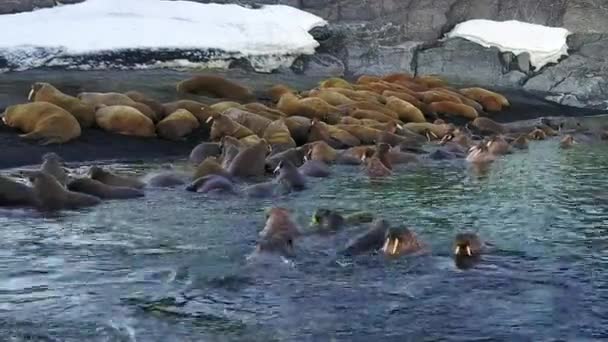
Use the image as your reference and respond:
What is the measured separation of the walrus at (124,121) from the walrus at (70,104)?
0.13m

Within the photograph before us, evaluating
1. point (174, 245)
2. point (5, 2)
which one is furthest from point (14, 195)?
point (5, 2)

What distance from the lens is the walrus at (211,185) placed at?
9062 mm

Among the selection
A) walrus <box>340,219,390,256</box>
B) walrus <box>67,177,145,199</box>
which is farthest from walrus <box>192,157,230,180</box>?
walrus <box>340,219,390,256</box>

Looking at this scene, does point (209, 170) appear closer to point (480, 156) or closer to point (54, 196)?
point (54, 196)

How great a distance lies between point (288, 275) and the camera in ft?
20.0

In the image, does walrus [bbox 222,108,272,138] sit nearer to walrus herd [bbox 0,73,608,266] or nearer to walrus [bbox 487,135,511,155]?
walrus herd [bbox 0,73,608,266]

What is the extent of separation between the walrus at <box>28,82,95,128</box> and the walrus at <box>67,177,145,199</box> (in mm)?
3110

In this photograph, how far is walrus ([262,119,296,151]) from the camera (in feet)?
39.7

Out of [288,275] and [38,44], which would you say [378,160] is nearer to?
[288,275]

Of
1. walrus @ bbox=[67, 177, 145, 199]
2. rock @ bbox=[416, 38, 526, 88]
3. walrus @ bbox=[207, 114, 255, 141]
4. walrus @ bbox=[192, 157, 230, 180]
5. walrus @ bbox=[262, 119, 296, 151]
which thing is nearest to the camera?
walrus @ bbox=[67, 177, 145, 199]

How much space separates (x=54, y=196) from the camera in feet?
27.0

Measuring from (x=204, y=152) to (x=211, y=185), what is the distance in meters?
2.21

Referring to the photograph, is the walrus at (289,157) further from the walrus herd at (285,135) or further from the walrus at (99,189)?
the walrus at (99,189)

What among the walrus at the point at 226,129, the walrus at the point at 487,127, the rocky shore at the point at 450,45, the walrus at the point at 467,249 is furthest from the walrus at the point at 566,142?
the walrus at the point at 467,249
